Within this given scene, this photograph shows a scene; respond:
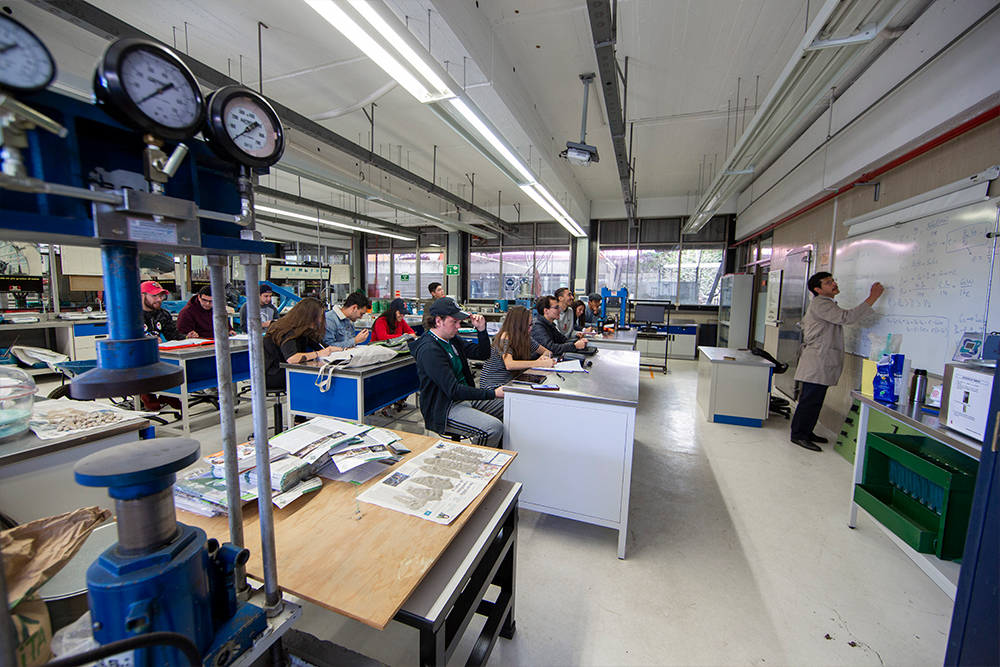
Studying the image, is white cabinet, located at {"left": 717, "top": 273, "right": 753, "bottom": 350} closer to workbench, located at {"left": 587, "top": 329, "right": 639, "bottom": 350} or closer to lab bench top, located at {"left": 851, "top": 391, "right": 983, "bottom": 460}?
workbench, located at {"left": 587, "top": 329, "right": 639, "bottom": 350}

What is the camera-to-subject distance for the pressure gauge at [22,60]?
0.44 meters

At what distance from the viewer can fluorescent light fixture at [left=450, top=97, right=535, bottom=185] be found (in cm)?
266

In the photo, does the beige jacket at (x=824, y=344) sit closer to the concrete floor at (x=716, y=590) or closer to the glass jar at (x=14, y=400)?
the concrete floor at (x=716, y=590)

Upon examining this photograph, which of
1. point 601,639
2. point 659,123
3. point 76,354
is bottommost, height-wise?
point 601,639

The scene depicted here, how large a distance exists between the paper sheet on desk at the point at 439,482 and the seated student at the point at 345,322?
284 cm

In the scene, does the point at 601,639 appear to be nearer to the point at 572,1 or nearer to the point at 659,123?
the point at 572,1

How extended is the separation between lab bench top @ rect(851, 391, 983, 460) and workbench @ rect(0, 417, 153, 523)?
3120 millimetres

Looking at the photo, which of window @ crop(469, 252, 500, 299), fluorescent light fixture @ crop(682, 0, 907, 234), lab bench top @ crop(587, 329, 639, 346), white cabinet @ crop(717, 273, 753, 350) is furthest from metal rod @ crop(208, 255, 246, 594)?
window @ crop(469, 252, 500, 299)

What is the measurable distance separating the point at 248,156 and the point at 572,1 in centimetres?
313

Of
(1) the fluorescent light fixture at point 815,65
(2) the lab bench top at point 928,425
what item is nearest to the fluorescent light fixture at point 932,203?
(1) the fluorescent light fixture at point 815,65

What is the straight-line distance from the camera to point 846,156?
348 centimetres

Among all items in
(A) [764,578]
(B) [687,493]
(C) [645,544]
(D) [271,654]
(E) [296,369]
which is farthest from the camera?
(E) [296,369]

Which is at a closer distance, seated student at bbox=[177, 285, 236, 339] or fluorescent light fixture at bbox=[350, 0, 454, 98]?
fluorescent light fixture at bbox=[350, 0, 454, 98]

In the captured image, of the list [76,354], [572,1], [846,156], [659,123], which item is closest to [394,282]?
[76,354]
